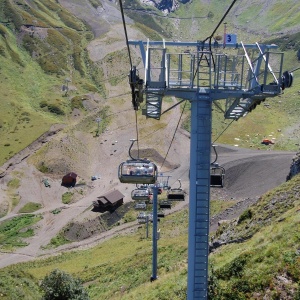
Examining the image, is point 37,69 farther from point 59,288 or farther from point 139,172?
point 139,172

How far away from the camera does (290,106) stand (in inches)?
3912

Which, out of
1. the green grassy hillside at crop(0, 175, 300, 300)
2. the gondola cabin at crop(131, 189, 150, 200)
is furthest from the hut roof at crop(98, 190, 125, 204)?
the gondola cabin at crop(131, 189, 150, 200)

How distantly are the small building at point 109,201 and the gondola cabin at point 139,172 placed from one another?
41.1 m

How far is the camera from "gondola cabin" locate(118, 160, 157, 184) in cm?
1558

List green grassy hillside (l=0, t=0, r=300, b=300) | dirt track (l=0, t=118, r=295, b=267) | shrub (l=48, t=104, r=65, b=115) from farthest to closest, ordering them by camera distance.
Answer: shrub (l=48, t=104, r=65, b=115)
dirt track (l=0, t=118, r=295, b=267)
green grassy hillside (l=0, t=0, r=300, b=300)

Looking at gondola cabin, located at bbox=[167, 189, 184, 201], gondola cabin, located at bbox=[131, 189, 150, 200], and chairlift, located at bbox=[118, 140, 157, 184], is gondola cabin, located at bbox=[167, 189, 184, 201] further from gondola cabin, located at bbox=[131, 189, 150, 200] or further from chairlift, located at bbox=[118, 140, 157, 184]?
gondola cabin, located at bbox=[131, 189, 150, 200]

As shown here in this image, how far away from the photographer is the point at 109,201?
5659 centimetres

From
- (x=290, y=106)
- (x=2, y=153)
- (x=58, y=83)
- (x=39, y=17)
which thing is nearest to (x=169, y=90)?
(x=2, y=153)

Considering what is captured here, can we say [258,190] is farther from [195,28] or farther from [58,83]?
[195,28]

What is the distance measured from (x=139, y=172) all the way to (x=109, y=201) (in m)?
41.5

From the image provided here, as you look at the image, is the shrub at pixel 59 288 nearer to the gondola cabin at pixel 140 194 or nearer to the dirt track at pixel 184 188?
the gondola cabin at pixel 140 194

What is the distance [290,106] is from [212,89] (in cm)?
9495

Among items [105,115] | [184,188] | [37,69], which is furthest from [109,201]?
[37,69]

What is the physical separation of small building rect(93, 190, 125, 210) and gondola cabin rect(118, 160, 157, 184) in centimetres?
4110
